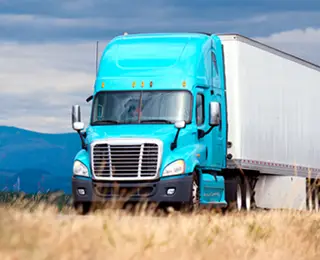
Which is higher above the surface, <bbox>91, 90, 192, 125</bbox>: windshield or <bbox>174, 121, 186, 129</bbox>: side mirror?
<bbox>91, 90, 192, 125</bbox>: windshield

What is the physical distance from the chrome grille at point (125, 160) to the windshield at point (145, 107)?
0.72m

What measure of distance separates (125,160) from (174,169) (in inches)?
42.1

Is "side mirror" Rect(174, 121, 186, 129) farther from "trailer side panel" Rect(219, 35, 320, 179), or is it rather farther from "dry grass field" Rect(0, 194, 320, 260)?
"dry grass field" Rect(0, 194, 320, 260)

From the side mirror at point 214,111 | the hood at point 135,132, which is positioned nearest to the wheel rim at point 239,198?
the side mirror at point 214,111

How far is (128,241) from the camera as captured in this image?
798cm

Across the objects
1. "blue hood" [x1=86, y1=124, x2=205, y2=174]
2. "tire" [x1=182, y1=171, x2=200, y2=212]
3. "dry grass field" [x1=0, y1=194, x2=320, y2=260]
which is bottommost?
"dry grass field" [x1=0, y1=194, x2=320, y2=260]

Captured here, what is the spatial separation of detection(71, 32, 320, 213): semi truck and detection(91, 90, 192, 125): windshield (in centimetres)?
2

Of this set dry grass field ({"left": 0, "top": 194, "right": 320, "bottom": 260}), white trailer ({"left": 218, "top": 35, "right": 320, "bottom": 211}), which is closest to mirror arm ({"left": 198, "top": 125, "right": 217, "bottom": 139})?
white trailer ({"left": 218, "top": 35, "right": 320, "bottom": 211})

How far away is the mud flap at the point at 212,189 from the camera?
2231cm

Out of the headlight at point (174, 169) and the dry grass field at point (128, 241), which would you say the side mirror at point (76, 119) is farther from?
the dry grass field at point (128, 241)

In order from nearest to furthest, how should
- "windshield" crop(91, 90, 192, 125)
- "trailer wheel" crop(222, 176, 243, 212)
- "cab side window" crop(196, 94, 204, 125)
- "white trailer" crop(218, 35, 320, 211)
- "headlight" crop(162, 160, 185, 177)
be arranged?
"headlight" crop(162, 160, 185, 177) → "windshield" crop(91, 90, 192, 125) → "cab side window" crop(196, 94, 204, 125) → "trailer wheel" crop(222, 176, 243, 212) → "white trailer" crop(218, 35, 320, 211)

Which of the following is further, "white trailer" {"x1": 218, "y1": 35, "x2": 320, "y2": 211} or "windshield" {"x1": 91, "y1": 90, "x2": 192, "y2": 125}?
"white trailer" {"x1": 218, "y1": 35, "x2": 320, "y2": 211}

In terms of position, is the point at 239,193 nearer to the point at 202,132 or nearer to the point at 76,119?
the point at 202,132

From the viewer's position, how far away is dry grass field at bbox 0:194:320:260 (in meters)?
7.19
